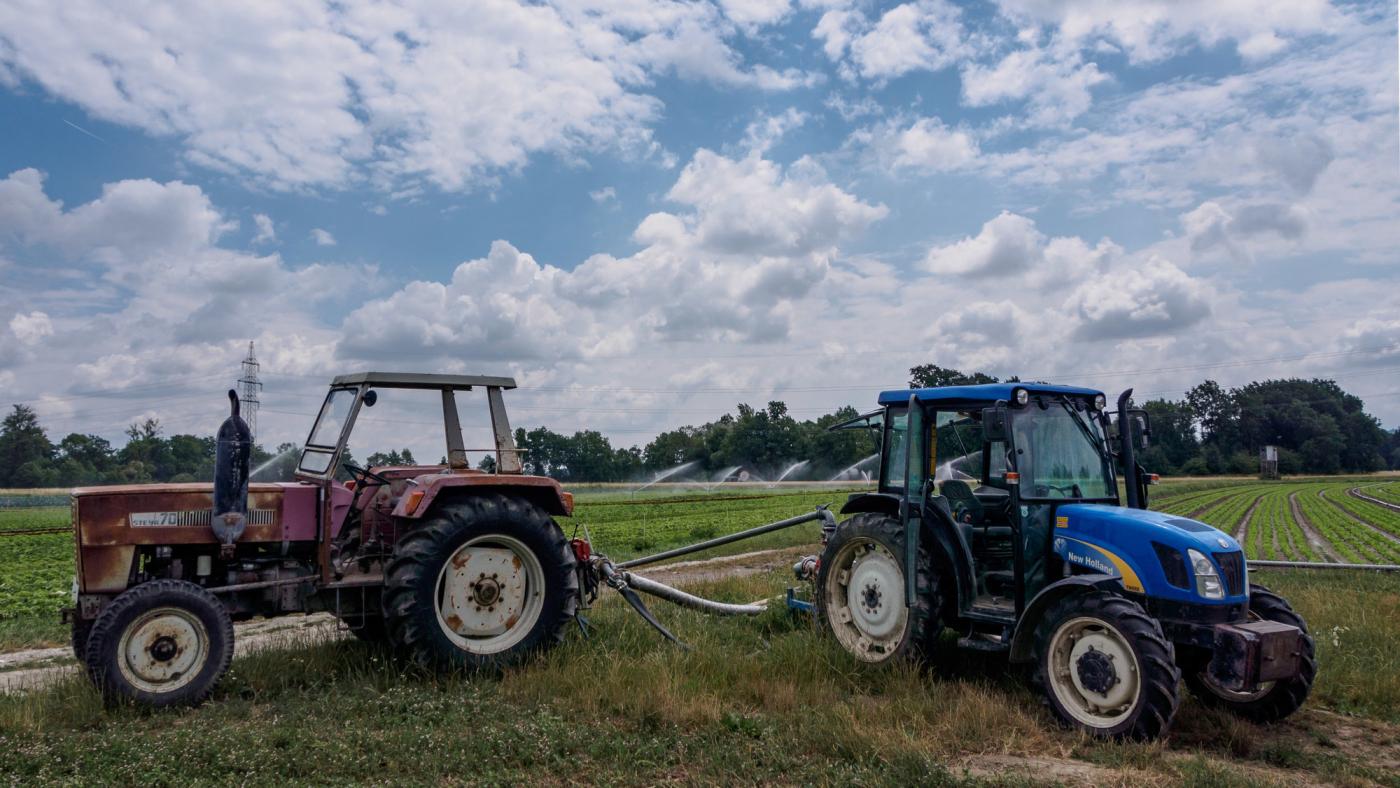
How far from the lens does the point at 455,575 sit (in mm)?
7863

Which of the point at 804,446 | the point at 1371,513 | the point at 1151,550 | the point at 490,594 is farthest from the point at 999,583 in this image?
the point at 804,446

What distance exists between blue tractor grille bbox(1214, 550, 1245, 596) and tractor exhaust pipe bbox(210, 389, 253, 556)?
22.4ft

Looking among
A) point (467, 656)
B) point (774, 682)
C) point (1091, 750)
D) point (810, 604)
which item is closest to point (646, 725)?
point (774, 682)

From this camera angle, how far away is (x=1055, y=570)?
7.21 m

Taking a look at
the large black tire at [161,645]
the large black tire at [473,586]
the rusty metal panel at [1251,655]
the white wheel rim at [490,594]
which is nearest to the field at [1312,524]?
the rusty metal panel at [1251,655]

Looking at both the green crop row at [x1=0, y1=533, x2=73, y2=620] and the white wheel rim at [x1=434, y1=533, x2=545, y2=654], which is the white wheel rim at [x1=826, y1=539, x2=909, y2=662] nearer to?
the white wheel rim at [x1=434, y1=533, x2=545, y2=654]

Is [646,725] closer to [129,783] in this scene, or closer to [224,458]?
[129,783]

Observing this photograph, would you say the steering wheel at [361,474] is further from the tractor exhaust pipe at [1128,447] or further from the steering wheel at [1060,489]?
the tractor exhaust pipe at [1128,447]

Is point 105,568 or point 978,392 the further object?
point 978,392

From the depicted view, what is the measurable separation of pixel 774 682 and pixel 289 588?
12.3 ft

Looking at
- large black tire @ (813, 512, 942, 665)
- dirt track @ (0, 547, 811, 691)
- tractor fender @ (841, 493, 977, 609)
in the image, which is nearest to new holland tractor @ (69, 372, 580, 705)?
dirt track @ (0, 547, 811, 691)

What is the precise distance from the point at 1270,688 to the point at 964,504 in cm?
238

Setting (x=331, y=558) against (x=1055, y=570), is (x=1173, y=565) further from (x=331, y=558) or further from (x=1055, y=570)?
(x=331, y=558)

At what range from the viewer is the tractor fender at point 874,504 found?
814 cm
